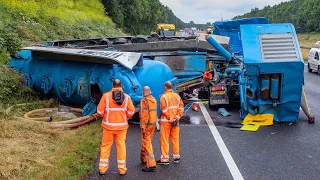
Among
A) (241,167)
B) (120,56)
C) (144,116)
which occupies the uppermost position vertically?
(120,56)

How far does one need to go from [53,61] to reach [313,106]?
26.1 feet

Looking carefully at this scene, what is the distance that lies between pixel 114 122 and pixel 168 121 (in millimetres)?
1006

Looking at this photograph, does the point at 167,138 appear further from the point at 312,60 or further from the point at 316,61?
the point at 312,60

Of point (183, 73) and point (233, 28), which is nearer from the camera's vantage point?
point (183, 73)

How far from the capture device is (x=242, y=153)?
7.58 metres

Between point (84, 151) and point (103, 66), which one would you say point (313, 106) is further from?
point (84, 151)

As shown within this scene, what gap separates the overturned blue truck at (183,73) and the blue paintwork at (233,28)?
5956 mm

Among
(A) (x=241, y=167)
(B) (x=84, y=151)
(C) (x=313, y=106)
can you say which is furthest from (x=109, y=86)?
(C) (x=313, y=106)

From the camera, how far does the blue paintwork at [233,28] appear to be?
18.5m

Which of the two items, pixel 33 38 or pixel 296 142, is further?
pixel 33 38

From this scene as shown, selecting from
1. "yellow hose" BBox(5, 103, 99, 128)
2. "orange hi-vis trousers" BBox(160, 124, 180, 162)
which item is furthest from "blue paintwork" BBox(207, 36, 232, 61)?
"orange hi-vis trousers" BBox(160, 124, 180, 162)

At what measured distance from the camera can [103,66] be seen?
10.3 m

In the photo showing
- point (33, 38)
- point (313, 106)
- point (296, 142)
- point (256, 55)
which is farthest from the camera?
point (33, 38)

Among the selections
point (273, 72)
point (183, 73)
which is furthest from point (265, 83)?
point (183, 73)
